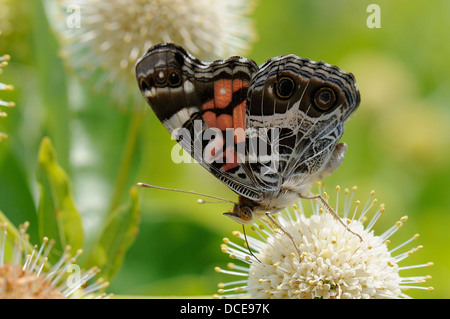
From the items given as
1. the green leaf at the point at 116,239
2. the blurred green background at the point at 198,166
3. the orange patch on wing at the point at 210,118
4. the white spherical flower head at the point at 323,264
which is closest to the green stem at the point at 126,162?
the blurred green background at the point at 198,166

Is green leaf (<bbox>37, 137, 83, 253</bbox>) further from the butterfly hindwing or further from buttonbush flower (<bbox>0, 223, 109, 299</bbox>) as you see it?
the butterfly hindwing

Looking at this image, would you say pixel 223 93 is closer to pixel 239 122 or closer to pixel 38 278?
pixel 239 122

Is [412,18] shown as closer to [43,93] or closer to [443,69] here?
[443,69]

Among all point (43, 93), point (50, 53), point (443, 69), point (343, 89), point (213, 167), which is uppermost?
point (443, 69)

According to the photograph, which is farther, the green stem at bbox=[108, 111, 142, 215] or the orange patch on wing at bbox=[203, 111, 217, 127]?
the green stem at bbox=[108, 111, 142, 215]

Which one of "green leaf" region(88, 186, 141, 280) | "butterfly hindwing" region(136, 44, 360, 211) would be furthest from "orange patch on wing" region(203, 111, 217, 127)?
"green leaf" region(88, 186, 141, 280)

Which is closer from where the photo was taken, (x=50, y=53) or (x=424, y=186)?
(x=50, y=53)

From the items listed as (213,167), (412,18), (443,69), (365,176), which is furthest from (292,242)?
(412,18)
